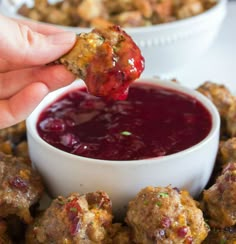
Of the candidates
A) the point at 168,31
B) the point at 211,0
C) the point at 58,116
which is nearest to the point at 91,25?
the point at 168,31

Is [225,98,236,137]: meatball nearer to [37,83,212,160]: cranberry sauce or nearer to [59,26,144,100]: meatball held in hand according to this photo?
[37,83,212,160]: cranberry sauce

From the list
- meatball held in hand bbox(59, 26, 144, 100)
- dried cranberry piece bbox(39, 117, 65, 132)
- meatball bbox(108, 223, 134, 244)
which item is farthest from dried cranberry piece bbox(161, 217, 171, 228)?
dried cranberry piece bbox(39, 117, 65, 132)

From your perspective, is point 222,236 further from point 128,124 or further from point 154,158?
point 128,124

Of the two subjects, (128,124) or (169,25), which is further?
(169,25)

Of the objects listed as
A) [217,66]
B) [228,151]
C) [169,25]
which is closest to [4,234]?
[228,151]

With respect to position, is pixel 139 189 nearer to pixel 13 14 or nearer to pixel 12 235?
pixel 12 235

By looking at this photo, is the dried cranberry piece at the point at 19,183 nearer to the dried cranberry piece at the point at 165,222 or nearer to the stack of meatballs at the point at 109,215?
the stack of meatballs at the point at 109,215

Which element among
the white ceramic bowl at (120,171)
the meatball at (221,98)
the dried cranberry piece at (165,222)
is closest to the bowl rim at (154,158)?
the white ceramic bowl at (120,171)
